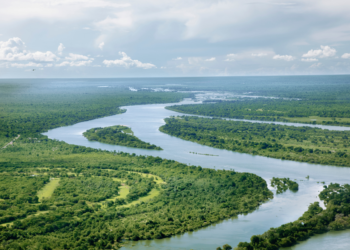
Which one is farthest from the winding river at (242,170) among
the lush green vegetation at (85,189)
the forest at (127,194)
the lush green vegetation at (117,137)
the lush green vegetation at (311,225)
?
the lush green vegetation at (85,189)

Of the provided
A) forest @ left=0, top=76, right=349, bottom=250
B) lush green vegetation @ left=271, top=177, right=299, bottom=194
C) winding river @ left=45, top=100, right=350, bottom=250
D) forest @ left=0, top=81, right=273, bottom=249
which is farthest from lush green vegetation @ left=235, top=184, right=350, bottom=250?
forest @ left=0, top=81, right=273, bottom=249

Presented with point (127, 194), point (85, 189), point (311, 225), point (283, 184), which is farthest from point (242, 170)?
point (85, 189)

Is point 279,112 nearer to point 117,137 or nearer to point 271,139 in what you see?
point 271,139

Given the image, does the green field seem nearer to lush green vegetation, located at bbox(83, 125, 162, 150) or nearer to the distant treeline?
lush green vegetation, located at bbox(83, 125, 162, 150)

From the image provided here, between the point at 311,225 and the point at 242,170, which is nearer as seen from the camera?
the point at 311,225

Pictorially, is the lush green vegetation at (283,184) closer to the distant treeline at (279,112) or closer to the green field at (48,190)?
the green field at (48,190)

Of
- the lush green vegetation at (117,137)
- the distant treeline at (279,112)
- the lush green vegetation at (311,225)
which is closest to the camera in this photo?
the lush green vegetation at (311,225)

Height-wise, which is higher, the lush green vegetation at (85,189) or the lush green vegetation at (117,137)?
the lush green vegetation at (117,137)
